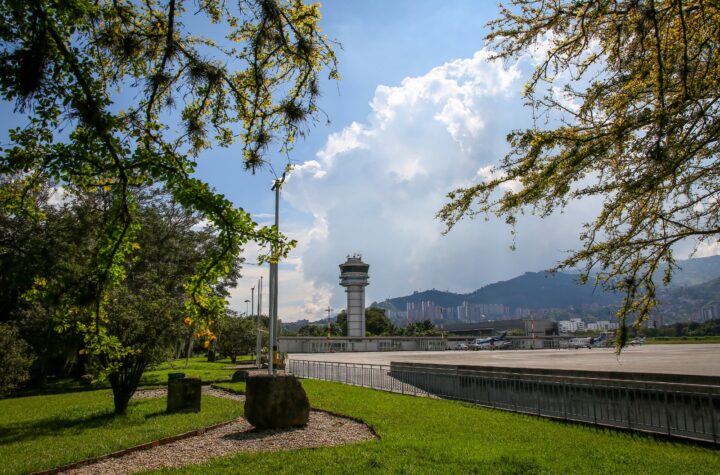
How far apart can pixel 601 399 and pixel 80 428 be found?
12333 millimetres

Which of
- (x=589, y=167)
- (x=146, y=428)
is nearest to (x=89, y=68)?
(x=589, y=167)

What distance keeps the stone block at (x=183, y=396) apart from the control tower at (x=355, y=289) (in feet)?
263

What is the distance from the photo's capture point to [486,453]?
808 cm

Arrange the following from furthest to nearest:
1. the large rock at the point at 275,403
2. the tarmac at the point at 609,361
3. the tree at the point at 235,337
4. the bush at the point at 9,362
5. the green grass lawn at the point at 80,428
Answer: the tree at the point at 235,337 < the tarmac at the point at 609,361 < the bush at the point at 9,362 < the large rock at the point at 275,403 < the green grass lawn at the point at 80,428

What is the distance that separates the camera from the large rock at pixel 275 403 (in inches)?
444

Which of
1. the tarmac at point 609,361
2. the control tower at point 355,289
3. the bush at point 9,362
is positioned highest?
the control tower at point 355,289

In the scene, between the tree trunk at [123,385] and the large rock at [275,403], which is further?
the tree trunk at [123,385]

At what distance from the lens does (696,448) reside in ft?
29.0

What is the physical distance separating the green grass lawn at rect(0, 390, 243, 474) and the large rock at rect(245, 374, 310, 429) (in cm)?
161

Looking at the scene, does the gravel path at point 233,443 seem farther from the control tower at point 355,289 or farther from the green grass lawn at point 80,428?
the control tower at point 355,289

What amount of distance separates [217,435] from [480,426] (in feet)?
18.5

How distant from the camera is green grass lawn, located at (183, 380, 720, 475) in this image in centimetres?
732

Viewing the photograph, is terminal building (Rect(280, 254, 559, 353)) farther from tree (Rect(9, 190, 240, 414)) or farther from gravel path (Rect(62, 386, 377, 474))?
gravel path (Rect(62, 386, 377, 474))

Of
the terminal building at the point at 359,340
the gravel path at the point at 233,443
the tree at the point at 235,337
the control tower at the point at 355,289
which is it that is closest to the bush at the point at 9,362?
the gravel path at the point at 233,443
